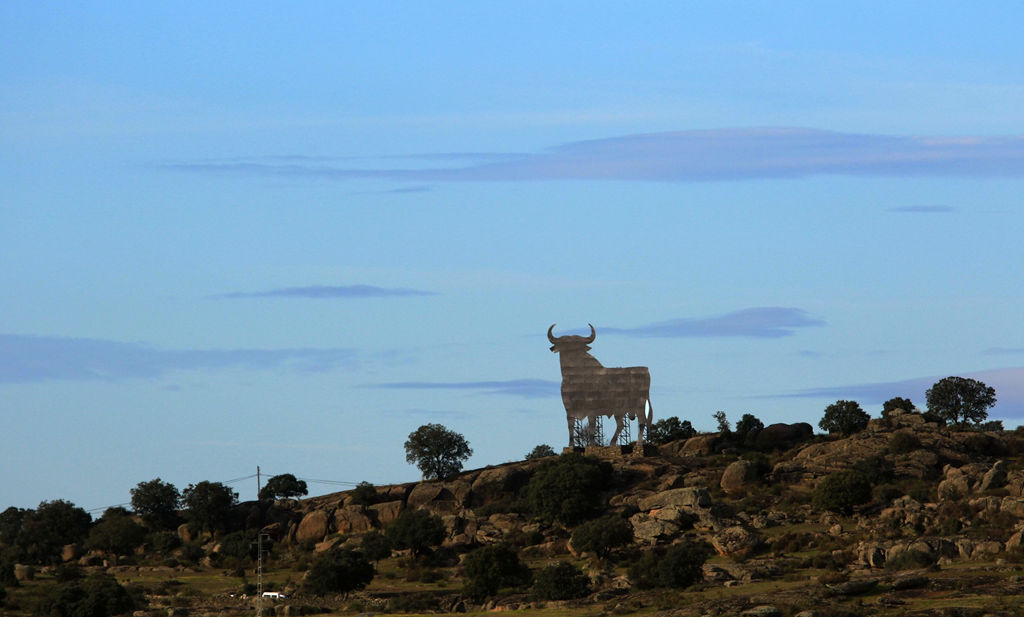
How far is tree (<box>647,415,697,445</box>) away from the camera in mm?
119588

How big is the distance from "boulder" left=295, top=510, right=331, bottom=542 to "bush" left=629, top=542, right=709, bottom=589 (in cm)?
2772

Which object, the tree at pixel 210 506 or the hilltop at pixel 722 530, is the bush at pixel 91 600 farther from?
the tree at pixel 210 506

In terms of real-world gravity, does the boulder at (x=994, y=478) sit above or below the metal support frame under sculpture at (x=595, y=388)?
below

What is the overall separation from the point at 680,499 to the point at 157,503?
3878 cm

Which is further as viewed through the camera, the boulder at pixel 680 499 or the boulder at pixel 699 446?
the boulder at pixel 699 446

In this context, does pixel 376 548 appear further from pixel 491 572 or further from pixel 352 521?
pixel 491 572

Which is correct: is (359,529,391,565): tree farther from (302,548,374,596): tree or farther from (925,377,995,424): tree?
(925,377,995,424): tree

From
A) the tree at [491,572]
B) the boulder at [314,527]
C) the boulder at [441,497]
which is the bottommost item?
the tree at [491,572]

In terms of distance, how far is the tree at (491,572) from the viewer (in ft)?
281

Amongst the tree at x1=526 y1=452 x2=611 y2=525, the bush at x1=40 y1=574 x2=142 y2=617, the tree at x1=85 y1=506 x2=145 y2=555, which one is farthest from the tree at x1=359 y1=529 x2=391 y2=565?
the tree at x1=85 y1=506 x2=145 y2=555

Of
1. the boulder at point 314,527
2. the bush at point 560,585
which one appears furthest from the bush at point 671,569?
the boulder at point 314,527

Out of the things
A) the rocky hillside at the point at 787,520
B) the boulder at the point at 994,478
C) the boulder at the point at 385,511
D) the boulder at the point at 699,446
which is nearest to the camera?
the rocky hillside at the point at 787,520

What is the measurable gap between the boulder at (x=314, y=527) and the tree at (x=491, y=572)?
20058 millimetres

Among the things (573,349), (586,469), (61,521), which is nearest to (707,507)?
(586,469)
